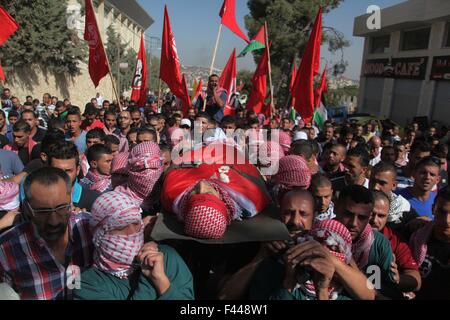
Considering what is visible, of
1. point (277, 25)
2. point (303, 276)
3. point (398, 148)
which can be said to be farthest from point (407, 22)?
point (303, 276)

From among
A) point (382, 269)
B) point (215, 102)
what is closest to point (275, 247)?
point (382, 269)

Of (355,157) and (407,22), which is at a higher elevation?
(407,22)

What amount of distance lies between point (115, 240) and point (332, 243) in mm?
911

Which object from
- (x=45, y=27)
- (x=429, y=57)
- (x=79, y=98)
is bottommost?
(x=79, y=98)

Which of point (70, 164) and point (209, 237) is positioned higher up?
point (70, 164)

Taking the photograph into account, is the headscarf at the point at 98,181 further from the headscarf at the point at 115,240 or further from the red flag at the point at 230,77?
the red flag at the point at 230,77

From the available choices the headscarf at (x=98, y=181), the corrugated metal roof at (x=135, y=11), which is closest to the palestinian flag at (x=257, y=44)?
the headscarf at (x=98, y=181)

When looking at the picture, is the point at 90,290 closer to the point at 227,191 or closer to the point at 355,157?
the point at 227,191

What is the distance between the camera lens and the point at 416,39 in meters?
17.9

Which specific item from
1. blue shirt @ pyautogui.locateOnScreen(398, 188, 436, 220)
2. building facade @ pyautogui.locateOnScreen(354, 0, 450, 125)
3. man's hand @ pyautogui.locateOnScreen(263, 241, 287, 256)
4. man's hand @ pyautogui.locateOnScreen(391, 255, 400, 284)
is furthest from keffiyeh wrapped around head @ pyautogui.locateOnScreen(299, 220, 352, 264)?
building facade @ pyautogui.locateOnScreen(354, 0, 450, 125)

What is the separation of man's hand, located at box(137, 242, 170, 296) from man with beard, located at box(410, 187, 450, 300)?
1.40 metres

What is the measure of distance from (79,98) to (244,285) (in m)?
23.5

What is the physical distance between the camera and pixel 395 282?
186cm

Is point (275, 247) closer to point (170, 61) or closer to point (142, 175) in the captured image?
point (142, 175)
